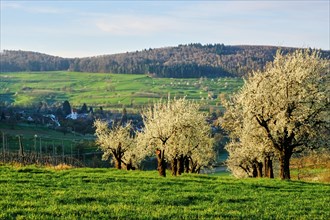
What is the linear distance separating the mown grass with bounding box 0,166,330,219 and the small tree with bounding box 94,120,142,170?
38787 mm

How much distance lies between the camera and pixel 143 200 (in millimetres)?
22359

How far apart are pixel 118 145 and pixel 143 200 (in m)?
48.0

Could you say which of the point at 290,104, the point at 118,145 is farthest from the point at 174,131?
the point at 118,145

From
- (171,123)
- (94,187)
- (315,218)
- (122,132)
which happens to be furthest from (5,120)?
(315,218)

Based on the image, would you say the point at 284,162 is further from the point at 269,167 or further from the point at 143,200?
the point at 143,200

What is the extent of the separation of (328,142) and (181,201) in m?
25.3

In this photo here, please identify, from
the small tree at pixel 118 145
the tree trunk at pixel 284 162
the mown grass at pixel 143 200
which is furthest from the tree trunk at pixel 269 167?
the small tree at pixel 118 145

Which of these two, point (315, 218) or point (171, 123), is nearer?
point (315, 218)

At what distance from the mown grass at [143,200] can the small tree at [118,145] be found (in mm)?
38787

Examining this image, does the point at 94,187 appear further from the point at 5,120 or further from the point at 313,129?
the point at 5,120

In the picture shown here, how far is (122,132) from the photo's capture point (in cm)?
7706

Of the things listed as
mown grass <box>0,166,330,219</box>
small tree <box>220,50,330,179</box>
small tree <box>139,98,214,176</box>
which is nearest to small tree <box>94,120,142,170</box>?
small tree <box>139,98,214,176</box>

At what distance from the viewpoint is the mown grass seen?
18.2 meters

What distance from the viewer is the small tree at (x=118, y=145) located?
7156 cm
